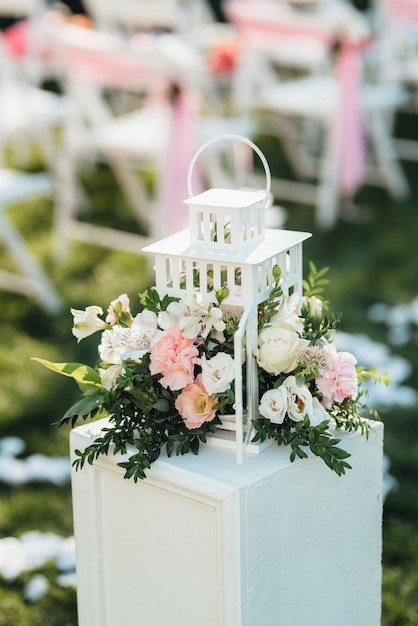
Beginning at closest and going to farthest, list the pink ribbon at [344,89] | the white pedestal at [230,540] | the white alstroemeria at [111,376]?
the white pedestal at [230,540], the white alstroemeria at [111,376], the pink ribbon at [344,89]

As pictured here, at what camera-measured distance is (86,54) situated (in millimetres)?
4125

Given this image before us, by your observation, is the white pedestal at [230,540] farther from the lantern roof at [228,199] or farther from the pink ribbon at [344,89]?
the pink ribbon at [344,89]

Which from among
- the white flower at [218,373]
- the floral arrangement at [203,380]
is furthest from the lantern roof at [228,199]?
the white flower at [218,373]

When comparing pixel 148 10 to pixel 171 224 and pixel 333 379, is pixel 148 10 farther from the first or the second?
pixel 333 379

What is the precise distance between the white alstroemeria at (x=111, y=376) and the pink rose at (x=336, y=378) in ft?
1.04

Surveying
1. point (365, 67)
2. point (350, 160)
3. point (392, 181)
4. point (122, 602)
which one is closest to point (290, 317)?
A: point (122, 602)

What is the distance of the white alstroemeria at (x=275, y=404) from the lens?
161cm

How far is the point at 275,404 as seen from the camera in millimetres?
1623

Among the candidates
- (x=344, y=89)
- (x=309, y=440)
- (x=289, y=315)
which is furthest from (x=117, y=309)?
(x=344, y=89)

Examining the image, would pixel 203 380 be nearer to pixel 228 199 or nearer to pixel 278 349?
pixel 278 349

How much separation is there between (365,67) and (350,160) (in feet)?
5.07

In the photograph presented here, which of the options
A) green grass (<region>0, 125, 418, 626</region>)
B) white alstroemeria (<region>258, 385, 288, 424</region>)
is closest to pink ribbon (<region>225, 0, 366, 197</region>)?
green grass (<region>0, 125, 418, 626</region>)

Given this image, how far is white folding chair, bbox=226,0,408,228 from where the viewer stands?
4.73 meters

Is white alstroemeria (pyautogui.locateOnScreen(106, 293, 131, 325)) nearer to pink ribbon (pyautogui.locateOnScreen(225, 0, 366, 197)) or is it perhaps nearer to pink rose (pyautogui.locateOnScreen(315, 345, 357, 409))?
pink rose (pyautogui.locateOnScreen(315, 345, 357, 409))
